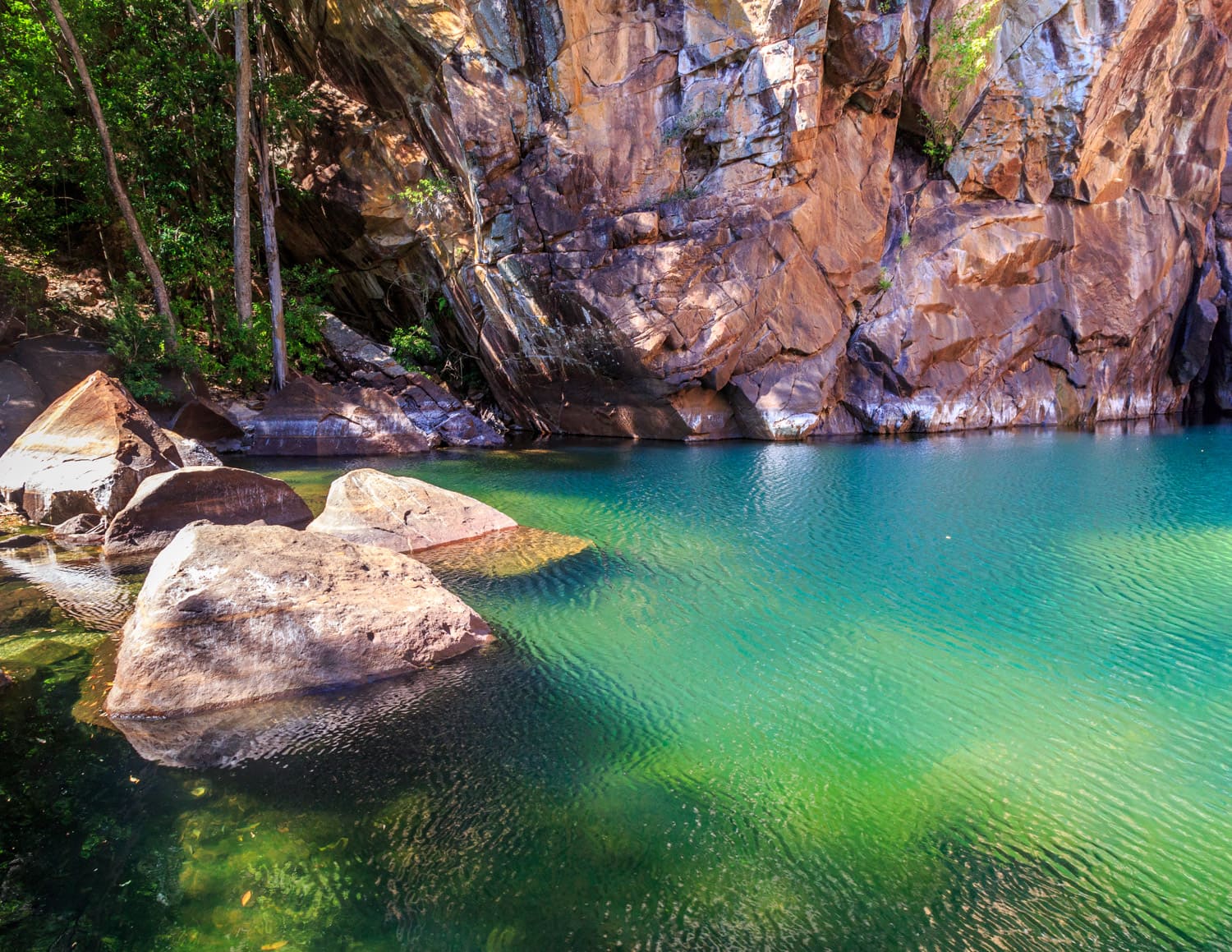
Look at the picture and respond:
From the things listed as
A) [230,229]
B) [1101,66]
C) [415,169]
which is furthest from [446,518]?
[1101,66]

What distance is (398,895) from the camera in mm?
3236

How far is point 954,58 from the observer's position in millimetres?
22969

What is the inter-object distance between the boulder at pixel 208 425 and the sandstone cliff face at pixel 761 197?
778cm

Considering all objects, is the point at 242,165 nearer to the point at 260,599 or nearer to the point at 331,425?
the point at 331,425

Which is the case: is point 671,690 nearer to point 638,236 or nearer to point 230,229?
A: point 638,236

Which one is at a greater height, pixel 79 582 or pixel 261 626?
pixel 261 626

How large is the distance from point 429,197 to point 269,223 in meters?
4.57

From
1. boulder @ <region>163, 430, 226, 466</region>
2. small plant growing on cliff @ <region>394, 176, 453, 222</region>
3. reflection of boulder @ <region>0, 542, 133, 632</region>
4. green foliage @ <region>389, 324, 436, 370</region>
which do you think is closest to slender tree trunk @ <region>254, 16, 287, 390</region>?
green foliage @ <region>389, 324, 436, 370</region>

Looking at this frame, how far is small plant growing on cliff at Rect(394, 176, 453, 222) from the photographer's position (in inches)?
819

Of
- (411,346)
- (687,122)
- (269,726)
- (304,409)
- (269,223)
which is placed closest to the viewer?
(269,726)

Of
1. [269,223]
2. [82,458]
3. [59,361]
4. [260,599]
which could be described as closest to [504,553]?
[260,599]

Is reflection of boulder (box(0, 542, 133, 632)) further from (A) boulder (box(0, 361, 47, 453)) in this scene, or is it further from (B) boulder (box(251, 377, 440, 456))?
(B) boulder (box(251, 377, 440, 456))

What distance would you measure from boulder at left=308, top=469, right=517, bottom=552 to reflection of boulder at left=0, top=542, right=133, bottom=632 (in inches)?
80.6

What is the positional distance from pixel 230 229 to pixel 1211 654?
24.5 metres
